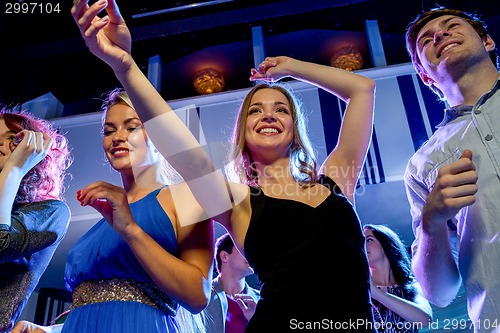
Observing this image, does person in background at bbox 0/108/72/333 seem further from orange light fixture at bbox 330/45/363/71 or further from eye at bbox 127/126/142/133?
orange light fixture at bbox 330/45/363/71

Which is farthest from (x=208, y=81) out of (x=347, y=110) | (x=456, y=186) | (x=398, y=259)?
(x=456, y=186)

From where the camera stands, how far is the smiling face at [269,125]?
1238 mm

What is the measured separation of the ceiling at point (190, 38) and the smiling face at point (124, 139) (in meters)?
1.83

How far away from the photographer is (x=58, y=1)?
2.91 metres

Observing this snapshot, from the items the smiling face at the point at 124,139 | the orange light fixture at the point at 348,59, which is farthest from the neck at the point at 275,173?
the orange light fixture at the point at 348,59

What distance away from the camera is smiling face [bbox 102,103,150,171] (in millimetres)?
1268

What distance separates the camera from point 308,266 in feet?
3.12

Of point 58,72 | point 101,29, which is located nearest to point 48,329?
point 101,29

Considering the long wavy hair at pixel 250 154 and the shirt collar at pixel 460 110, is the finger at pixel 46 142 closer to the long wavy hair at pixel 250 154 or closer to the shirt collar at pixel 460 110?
the long wavy hair at pixel 250 154

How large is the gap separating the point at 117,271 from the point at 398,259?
1617 mm

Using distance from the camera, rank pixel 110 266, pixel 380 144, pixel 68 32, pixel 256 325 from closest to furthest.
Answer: pixel 256 325 → pixel 110 266 → pixel 380 144 → pixel 68 32

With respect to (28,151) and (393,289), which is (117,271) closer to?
(28,151)

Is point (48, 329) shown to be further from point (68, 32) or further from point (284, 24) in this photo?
point (284, 24)

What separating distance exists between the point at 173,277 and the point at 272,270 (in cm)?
21
